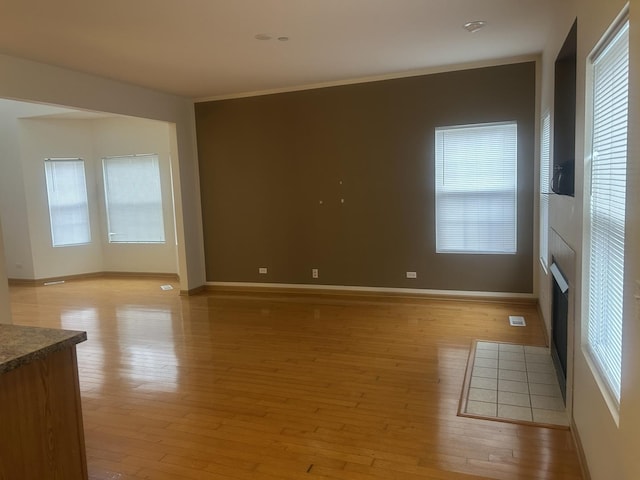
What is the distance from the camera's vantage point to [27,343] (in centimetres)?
167

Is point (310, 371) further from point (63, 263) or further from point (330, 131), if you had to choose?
point (63, 263)

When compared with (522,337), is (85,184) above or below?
above

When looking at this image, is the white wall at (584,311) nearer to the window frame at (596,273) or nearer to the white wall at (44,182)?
the window frame at (596,273)

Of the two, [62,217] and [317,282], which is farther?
[62,217]

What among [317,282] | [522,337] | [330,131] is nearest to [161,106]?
[330,131]

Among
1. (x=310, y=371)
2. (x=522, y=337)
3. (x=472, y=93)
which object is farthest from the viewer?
(x=472, y=93)

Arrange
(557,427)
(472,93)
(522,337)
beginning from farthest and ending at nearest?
1. (472,93)
2. (522,337)
3. (557,427)

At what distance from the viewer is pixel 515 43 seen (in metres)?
4.35

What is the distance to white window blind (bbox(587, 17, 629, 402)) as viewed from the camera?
1.68m

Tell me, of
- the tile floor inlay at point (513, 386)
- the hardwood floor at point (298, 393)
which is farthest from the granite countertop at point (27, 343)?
the tile floor inlay at point (513, 386)

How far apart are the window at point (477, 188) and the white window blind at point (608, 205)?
9.95 feet

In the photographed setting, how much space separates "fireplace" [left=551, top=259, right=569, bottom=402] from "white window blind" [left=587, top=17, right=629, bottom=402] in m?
0.66

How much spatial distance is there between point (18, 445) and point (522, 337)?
12.7 ft

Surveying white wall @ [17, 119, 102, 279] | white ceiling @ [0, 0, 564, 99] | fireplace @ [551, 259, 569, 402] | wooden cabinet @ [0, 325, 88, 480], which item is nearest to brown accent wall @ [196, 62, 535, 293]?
white ceiling @ [0, 0, 564, 99]
